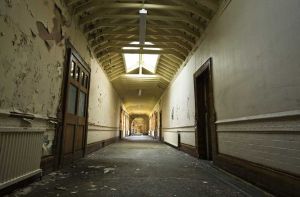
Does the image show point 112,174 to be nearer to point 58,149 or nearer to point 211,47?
point 58,149

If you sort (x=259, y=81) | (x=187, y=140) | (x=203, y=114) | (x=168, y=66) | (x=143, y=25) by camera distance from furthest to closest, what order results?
(x=168, y=66), (x=187, y=140), (x=203, y=114), (x=143, y=25), (x=259, y=81)

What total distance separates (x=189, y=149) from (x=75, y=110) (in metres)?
3.19

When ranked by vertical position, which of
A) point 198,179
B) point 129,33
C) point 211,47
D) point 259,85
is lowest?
point 198,179

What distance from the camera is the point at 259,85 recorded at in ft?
7.71

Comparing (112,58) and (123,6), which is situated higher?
Answer: (112,58)

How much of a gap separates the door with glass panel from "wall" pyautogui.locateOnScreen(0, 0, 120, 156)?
354 mm

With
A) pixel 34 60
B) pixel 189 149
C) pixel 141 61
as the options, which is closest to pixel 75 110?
pixel 34 60

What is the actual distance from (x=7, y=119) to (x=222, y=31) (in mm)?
3375

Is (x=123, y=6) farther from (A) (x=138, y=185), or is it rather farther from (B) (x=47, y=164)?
(A) (x=138, y=185)

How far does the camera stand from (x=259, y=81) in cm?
235

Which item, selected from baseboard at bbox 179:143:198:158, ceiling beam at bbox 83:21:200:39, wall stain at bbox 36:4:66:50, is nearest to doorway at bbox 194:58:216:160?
baseboard at bbox 179:143:198:158

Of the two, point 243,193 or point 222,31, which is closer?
point 243,193

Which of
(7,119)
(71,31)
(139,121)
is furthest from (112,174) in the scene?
(139,121)

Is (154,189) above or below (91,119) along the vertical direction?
below
